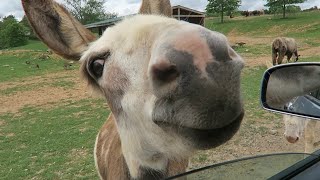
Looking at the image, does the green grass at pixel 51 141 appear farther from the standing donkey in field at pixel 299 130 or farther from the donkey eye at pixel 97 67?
the donkey eye at pixel 97 67

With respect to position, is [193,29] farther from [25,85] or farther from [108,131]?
[25,85]

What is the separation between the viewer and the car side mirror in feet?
5.69

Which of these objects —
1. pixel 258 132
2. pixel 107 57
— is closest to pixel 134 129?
pixel 107 57

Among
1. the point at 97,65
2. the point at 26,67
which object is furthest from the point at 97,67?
the point at 26,67

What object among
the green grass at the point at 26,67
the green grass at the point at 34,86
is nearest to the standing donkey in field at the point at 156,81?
the green grass at the point at 34,86

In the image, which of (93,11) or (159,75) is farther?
(93,11)

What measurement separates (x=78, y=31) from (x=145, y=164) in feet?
3.07

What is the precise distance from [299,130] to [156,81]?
12.7 ft

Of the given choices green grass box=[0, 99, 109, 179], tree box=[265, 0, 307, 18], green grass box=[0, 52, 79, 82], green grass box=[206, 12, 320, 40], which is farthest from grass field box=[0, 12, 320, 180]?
tree box=[265, 0, 307, 18]

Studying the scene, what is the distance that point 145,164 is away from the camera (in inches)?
76.9

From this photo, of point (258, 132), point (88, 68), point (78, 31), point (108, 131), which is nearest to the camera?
point (88, 68)

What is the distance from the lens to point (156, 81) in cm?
124

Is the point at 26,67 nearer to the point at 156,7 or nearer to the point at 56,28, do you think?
the point at 156,7

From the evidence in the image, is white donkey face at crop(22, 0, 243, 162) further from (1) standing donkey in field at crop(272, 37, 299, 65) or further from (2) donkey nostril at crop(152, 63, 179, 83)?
(1) standing donkey in field at crop(272, 37, 299, 65)
